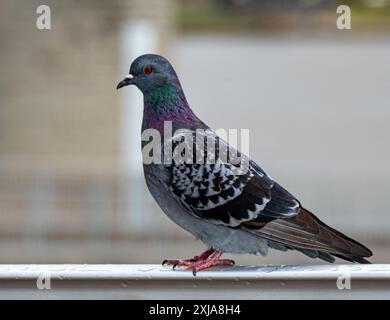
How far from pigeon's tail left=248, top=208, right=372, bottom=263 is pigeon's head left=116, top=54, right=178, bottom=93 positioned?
1.47ft

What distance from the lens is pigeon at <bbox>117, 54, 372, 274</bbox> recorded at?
3.05m

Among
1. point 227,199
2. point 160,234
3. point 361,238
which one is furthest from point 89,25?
point 227,199

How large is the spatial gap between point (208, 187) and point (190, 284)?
91cm

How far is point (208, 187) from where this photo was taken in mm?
3141

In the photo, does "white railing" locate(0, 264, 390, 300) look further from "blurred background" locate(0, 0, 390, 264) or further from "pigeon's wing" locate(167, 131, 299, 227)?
"blurred background" locate(0, 0, 390, 264)

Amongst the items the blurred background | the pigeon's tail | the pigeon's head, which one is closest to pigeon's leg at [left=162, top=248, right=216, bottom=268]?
the pigeon's tail

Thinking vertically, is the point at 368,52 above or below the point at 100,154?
above

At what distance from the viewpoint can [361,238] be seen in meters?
12.2

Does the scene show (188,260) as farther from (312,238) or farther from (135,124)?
(135,124)

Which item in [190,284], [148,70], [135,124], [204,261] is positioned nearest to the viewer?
[190,284]

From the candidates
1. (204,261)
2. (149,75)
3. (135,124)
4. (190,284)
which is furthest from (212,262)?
(135,124)

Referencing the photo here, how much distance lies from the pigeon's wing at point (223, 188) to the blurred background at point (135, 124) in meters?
6.75
